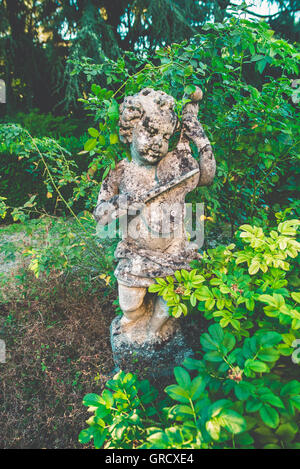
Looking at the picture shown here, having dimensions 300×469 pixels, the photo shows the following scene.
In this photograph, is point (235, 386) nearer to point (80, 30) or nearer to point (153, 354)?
point (153, 354)

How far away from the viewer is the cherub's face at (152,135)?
1.88 metres

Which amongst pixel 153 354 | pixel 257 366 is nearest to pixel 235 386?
pixel 257 366

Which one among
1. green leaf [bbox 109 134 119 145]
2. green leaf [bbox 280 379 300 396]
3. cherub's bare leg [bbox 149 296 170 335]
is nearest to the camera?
green leaf [bbox 280 379 300 396]

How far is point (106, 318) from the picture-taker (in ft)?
10.1

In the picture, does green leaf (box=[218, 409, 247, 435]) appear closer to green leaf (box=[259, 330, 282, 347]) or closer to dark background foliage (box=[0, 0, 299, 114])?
green leaf (box=[259, 330, 282, 347])

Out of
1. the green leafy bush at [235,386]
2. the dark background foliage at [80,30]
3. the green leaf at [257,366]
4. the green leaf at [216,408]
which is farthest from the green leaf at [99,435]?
the dark background foliage at [80,30]

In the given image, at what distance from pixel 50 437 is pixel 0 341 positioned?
117cm

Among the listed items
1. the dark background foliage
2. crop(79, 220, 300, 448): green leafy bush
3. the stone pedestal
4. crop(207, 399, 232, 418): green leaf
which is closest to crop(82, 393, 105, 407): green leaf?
crop(79, 220, 300, 448): green leafy bush

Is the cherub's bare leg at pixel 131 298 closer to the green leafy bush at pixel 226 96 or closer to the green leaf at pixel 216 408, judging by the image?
the green leafy bush at pixel 226 96

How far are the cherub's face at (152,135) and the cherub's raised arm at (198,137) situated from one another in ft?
0.59

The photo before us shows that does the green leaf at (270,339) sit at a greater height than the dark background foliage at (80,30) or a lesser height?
lesser

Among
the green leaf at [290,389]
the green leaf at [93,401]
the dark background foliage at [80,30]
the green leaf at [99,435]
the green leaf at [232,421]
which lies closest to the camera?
the green leaf at [232,421]

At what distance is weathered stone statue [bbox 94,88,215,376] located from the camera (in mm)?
1917

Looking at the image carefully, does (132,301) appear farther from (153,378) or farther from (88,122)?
(88,122)
